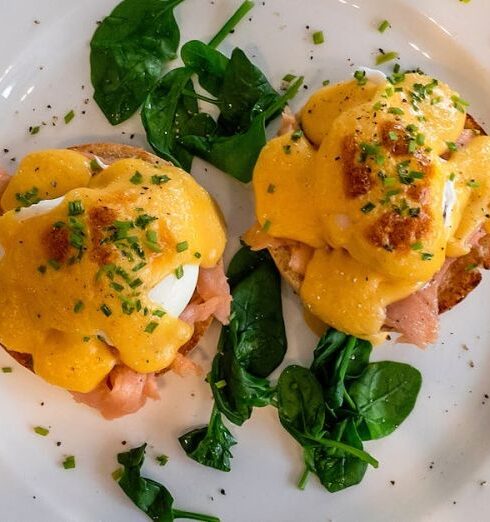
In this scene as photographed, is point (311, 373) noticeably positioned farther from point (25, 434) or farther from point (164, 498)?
point (25, 434)

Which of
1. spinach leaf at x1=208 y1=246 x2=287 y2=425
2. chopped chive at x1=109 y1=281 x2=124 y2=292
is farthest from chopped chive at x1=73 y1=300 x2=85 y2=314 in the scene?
spinach leaf at x1=208 y1=246 x2=287 y2=425

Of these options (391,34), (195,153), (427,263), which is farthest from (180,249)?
(391,34)

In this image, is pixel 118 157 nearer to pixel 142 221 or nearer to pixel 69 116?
pixel 69 116

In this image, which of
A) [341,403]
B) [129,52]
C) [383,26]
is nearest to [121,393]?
[341,403]

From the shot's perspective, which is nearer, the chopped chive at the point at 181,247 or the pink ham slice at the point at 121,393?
the chopped chive at the point at 181,247

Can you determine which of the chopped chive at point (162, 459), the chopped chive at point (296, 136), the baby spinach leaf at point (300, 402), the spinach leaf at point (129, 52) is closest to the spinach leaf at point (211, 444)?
the chopped chive at point (162, 459)

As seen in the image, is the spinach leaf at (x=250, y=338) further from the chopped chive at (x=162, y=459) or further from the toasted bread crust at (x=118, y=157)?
the chopped chive at (x=162, y=459)
